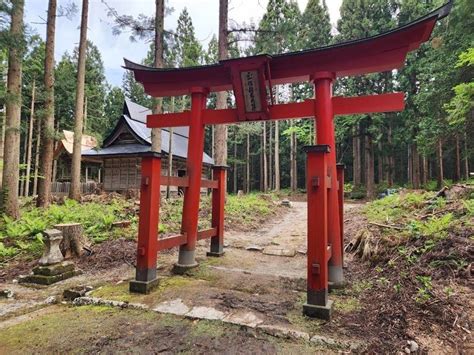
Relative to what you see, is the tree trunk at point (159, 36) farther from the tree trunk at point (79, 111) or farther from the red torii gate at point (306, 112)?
the red torii gate at point (306, 112)

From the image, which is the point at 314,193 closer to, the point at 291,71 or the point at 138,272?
the point at 291,71

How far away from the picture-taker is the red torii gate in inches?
135

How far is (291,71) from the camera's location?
15.3 feet

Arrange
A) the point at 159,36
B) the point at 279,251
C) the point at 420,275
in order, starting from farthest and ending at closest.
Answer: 1. the point at 159,36
2. the point at 279,251
3. the point at 420,275

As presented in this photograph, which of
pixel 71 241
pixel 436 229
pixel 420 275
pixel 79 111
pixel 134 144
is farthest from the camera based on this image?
pixel 134 144

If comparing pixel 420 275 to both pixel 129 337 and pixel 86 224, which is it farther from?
pixel 86 224

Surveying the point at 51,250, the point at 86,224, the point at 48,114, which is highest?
the point at 48,114

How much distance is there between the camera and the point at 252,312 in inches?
131

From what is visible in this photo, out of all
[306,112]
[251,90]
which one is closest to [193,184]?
[251,90]

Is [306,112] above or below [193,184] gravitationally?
above

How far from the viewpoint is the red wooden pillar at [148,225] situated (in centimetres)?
402

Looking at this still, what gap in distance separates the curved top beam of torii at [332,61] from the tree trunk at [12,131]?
16.7ft

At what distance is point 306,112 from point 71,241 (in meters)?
5.22

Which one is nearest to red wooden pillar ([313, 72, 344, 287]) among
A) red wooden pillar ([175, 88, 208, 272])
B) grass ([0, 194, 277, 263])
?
red wooden pillar ([175, 88, 208, 272])
